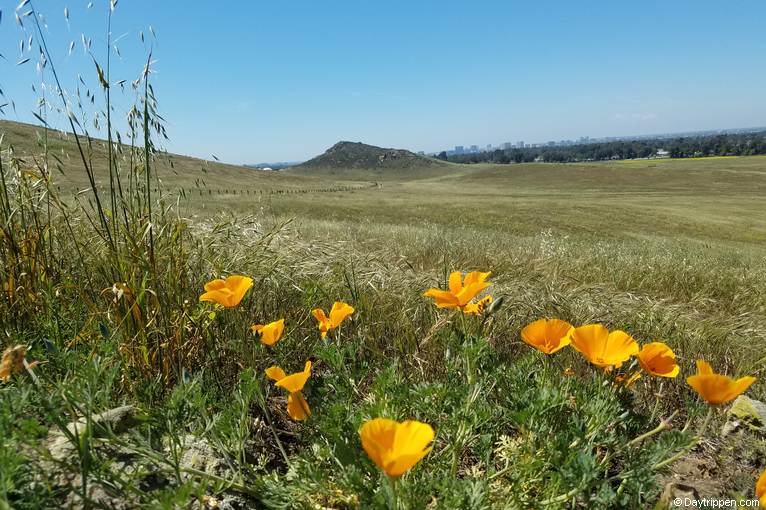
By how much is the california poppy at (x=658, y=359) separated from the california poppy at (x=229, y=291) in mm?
1233

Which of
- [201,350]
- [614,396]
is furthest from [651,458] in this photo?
[201,350]

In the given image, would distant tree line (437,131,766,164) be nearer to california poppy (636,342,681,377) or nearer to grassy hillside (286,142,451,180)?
grassy hillside (286,142,451,180)

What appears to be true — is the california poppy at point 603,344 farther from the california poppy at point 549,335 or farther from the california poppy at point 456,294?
the california poppy at point 456,294

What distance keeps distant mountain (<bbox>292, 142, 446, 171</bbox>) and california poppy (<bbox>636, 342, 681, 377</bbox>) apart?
9768 centimetres

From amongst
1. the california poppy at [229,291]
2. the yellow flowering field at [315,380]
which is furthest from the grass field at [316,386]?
the california poppy at [229,291]

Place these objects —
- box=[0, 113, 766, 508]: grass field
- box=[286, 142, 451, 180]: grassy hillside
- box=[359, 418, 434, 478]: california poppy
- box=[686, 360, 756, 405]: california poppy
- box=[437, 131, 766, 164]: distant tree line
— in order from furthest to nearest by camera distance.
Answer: box=[437, 131, 766, 164]: distant tree line < box=[286, 142, 451, 180]: grassy hillside < box=[0, 113, 766, 508]: grass field < box=[686, 360, 756, 405]: california poppy < box=[359, 418, 434, 478]: california poppy

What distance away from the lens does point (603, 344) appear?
4.17ft

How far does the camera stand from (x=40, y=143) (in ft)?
7.51

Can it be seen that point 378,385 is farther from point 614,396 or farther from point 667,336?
point 667,336

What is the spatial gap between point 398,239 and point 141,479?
7407 mm

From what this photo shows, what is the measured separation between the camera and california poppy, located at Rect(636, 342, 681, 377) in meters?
1.27

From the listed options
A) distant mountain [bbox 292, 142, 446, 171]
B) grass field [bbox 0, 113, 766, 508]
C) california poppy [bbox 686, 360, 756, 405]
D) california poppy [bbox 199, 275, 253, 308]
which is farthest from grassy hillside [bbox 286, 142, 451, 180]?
california poppy [bbox 686, 360, 756, 405]

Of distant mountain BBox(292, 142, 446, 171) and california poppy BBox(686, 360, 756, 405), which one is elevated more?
distant mountain BBox(292, 142, 446, 171)

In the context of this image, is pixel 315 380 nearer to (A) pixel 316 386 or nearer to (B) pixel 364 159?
(A) pixel 316 386
